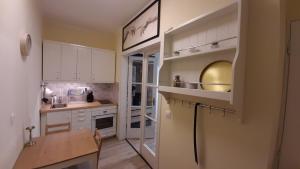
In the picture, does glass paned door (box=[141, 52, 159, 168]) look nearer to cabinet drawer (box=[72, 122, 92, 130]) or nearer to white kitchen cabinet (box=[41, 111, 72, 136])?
cabinet drawer (box=[72, 122, 92, 130])

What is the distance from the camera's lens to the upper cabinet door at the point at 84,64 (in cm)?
342

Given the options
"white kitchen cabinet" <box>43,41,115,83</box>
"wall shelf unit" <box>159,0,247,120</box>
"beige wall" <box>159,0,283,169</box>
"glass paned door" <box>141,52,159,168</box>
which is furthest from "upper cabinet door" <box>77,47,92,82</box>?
"beige wall" <box>159,0,283,169</box>

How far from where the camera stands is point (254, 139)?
43.3 inches

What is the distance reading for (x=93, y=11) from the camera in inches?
107

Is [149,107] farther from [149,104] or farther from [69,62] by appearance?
[69,62]

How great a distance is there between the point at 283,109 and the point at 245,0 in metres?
0.86

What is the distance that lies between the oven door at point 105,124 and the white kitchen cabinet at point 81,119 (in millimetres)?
128

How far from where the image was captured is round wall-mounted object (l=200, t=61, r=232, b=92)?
4.16 feet

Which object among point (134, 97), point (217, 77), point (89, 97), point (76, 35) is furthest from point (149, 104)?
point (76, 35)

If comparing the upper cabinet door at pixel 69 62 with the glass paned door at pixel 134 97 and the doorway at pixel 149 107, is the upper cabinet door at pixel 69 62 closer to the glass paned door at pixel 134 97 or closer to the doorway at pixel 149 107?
the glass paned door at pixel 134 97

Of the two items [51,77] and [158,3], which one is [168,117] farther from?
[51,77]

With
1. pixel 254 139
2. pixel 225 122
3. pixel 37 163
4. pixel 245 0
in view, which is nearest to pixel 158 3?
pixel 245 0

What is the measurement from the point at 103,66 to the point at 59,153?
7.81ft


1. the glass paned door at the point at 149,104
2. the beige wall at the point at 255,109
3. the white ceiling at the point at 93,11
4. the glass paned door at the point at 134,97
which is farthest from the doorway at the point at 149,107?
the beige wall at the point at 255,109
